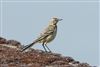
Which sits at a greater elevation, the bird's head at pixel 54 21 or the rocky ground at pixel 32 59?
the bird's head at pixel 54 21

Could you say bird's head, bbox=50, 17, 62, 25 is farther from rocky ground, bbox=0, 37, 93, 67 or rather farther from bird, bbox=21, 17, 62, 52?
rocky ground, bbox=0, 37, 93, 67

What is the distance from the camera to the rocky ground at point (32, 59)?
19242 millimetres

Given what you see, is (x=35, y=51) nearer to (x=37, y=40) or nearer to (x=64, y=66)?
(x=37, y=40)

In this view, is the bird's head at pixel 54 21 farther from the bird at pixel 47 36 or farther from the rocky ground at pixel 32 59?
the rocky ground at pixel 32 59

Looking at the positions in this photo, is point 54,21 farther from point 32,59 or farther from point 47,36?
point 32,59

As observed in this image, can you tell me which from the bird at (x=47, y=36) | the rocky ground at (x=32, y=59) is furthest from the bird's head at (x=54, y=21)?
the rocky ground at (x=32, y=59)

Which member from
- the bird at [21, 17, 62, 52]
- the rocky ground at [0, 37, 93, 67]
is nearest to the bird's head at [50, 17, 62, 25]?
the bird at [21, 17, 62, 52]

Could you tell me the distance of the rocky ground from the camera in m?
19.2

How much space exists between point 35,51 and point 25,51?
474mm

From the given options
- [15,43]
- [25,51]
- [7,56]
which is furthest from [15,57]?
[15,43]

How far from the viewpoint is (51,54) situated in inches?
845

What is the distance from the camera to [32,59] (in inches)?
787

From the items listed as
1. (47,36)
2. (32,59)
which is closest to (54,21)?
(47,36)

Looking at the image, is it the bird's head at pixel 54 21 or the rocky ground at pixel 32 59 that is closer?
the rocky ground at pixel 32 59
